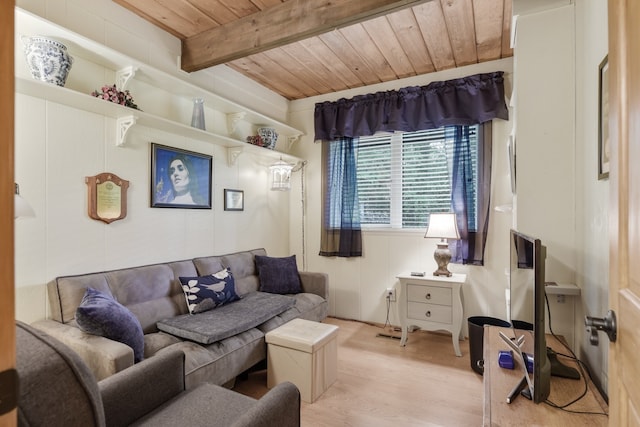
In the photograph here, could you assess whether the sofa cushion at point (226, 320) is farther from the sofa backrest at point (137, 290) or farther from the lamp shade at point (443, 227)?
the lamp shade at point (443, 227)

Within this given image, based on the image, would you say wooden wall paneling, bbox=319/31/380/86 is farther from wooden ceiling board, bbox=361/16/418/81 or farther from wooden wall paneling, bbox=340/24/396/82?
wooden ceiling board, bbox=361/16/418/81

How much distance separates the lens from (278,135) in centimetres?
397

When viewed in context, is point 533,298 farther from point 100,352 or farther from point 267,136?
point 267,136

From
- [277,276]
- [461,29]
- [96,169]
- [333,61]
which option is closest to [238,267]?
[277,276]

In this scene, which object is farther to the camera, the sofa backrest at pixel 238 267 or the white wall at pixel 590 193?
the sofa backrest at pixel 238 267

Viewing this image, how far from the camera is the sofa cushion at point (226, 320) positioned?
2027 millimetres

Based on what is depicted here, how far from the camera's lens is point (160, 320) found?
2236 millimetres

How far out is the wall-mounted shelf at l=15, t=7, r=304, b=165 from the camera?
1759 millimetres

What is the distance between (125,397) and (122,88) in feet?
6.51

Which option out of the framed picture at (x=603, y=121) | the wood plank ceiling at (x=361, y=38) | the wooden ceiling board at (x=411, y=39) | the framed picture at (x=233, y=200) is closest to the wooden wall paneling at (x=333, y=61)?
the wood plank ceiling at (x=361, y=38)

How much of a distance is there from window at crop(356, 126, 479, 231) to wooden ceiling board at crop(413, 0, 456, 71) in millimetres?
645

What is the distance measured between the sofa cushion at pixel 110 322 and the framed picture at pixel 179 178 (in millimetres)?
996

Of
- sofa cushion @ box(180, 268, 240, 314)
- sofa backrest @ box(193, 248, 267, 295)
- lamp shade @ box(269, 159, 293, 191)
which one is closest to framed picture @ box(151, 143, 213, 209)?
A: sofa backrest @ box(193, 248, 267, 295)

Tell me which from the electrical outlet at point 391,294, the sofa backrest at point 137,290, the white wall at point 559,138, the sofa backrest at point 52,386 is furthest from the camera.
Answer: the electrical outlet at point 391,294
